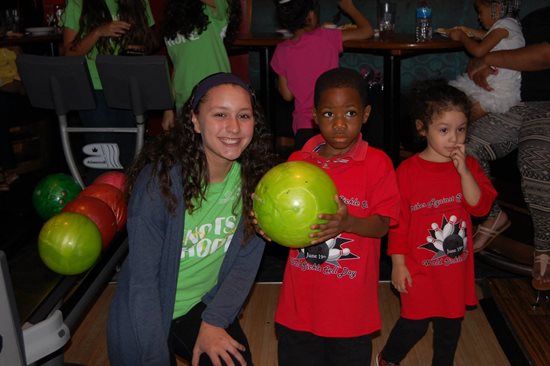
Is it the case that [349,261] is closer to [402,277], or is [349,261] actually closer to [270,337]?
[402,277]

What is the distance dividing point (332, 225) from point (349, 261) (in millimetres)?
267

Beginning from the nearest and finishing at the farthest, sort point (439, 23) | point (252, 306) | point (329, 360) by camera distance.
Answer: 1. point (329, 360)
2. point (252, 306)
3. point (439, 23)

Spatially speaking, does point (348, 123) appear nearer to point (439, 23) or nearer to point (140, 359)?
point (140, 359)

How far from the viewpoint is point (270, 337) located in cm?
322

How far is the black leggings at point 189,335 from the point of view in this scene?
2219mm

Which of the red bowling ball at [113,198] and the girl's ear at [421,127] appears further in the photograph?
the red bowling ball at [113,198]

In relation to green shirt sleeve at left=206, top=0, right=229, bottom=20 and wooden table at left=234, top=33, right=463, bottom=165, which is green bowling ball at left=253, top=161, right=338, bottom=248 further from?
green shirt sleeve at left=206, top=0, right=229, bottom=20

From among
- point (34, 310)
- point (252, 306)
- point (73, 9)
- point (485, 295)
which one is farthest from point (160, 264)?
point (73, 9)

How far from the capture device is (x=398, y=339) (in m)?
2.64

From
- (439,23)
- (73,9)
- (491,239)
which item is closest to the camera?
(491,239)

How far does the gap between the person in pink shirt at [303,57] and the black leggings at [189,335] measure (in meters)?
1.78

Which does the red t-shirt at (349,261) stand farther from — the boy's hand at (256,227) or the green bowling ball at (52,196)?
the green bowling ball at (52,196)

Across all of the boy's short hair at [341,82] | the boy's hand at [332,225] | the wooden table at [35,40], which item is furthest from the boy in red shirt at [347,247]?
the wooden table at [35,40]

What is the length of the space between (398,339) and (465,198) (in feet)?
2.22
